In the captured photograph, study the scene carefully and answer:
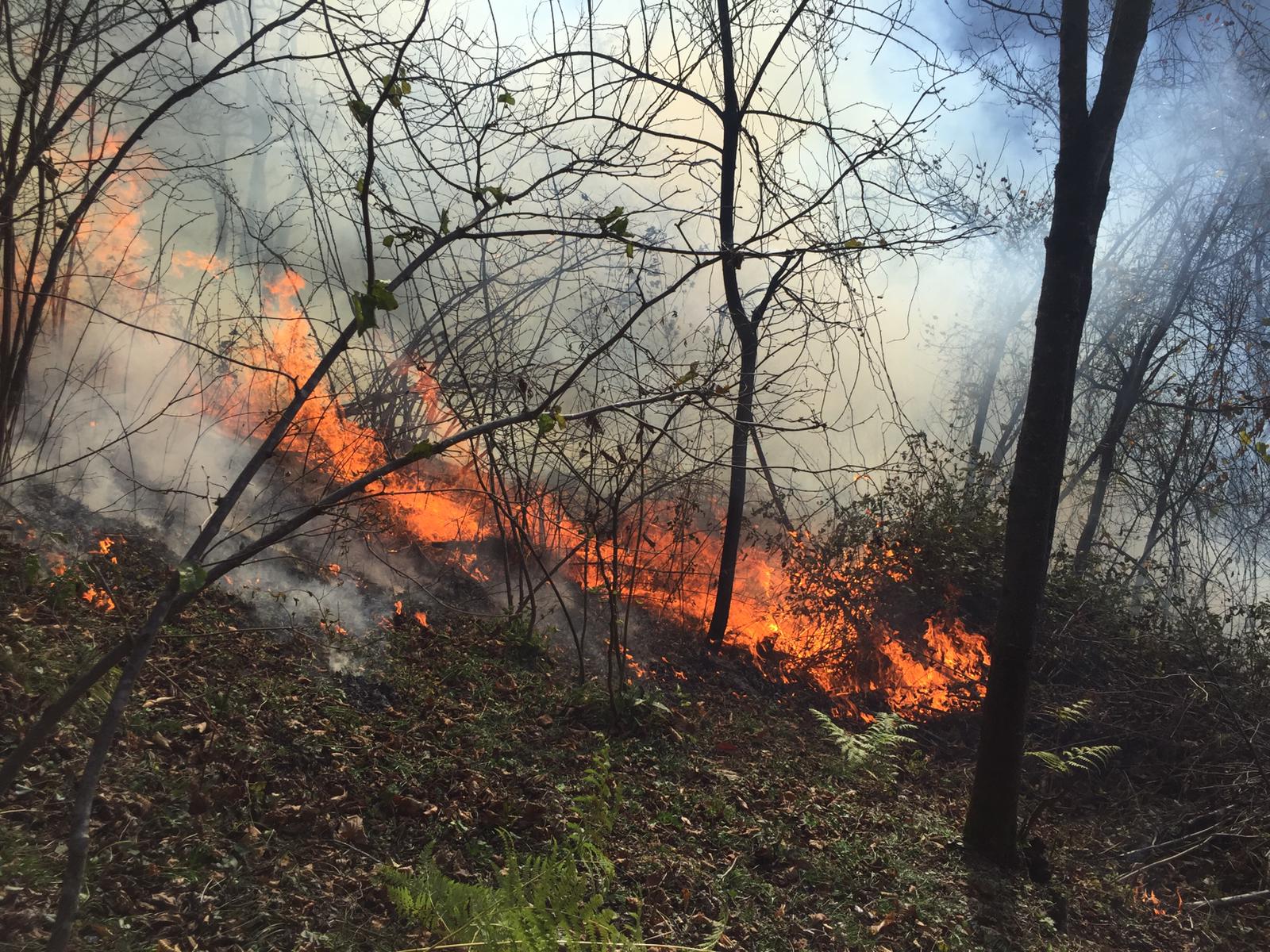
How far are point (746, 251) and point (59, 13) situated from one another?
3.01 metres

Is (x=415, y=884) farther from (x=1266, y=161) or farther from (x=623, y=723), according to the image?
(x=1266, y=161)

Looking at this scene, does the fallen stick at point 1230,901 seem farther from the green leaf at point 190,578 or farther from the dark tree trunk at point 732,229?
the green leaf at point 190,578

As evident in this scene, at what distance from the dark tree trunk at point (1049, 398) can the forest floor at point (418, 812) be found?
45cm

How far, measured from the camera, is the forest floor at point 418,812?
289 cm

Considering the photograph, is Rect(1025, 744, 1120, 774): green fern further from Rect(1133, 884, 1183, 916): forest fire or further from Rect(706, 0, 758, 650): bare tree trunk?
Rect(706, 0, 758, 650): bare tree trunk

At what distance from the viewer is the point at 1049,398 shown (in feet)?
15.7

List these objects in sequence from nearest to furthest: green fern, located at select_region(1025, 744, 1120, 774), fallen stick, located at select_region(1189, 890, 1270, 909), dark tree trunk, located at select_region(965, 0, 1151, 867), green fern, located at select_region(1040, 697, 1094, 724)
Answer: dark tree trunk, located at select_region(965, 0, 1151, 867) < fallen stick, located at select_region(1189, 890, 1270, 909) < green fern, located at select_region(1025, 744, 1120, 774) < green fern, located at select_region(1040, 697, 1094, 724)

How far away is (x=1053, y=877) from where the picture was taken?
16.2 ft

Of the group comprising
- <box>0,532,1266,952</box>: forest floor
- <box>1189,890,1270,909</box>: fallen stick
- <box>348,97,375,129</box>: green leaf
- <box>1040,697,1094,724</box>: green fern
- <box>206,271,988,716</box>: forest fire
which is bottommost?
<box>1189,890,1270,909</box>: fallen stick

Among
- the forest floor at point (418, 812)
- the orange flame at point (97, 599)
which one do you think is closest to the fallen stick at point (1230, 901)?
the forest floor at point (418, 812)

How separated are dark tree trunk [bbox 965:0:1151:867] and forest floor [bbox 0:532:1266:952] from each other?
452 mm

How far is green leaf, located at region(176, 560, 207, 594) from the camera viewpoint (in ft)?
6.18

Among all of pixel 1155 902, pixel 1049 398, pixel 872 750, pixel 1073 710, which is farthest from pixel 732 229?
pixel 1155 902

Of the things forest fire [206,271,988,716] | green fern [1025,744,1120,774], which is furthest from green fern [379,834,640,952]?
forest fire [206,271,988,716]
